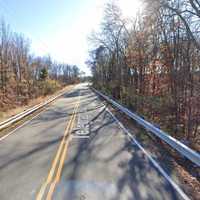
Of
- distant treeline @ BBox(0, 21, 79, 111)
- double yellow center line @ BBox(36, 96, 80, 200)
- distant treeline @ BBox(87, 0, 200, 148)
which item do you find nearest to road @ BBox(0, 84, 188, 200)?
double yellow center line @ BBox(36, 96, 80, 200)

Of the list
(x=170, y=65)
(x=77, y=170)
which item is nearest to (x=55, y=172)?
(x=77, y=170)

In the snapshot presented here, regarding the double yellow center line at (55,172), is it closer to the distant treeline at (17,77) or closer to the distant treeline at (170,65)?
the distant treeline at (170,65)

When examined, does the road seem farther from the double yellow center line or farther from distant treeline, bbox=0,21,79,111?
distant treeline, bbox=0,21,79,111

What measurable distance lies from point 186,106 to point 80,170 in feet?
31.9

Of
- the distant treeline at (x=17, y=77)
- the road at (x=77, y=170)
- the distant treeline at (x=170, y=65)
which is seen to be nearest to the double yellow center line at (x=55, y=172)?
the road at (x=77, y=170)

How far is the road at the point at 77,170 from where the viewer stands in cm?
487

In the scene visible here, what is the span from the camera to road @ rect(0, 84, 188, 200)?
4.87 m

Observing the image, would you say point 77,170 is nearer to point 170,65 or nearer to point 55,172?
point 55,172

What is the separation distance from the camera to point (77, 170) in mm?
6141

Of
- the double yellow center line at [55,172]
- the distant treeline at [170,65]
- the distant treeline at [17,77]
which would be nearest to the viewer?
the double yellow center line at [55,172]

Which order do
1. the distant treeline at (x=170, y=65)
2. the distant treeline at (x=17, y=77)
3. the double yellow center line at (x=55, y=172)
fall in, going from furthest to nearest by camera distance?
the distant treeline at (x=17, y=77) → the distant treeline at (x=170, y=65) → the double yellow center line at (x=55, y=172)

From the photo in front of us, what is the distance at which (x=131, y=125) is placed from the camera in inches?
518

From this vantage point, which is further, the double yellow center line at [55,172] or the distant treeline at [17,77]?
the distant treeline at [17,77]

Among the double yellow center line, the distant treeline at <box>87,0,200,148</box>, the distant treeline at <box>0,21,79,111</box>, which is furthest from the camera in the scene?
the distant treeline at <box>0,21,79,111</box>
